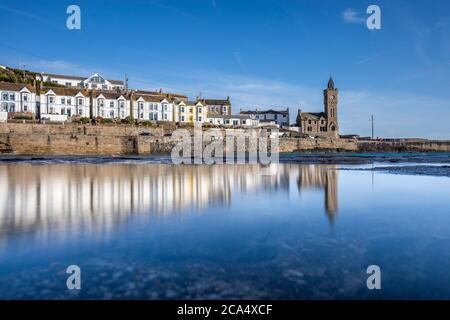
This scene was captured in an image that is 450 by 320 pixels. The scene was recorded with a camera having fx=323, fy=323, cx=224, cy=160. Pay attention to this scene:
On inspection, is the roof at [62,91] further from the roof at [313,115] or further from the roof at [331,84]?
the roof at [331,84]

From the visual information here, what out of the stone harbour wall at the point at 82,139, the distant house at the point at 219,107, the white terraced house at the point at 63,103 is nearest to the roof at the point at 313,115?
the distant house at the point at 219,107

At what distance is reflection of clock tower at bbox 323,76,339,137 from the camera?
84.8 m

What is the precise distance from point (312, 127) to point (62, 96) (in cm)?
5805

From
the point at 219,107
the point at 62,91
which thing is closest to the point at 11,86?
the point at 62,91

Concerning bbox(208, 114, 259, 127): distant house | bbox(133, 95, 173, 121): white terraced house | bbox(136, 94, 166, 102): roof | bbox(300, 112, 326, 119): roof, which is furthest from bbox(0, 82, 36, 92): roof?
bbox(300, 112, 326, 119): roof

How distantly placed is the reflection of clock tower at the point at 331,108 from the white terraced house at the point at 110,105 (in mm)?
51898

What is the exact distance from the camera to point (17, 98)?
50.7 metres

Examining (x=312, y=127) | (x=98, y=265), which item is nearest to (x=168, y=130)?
(x=312, y=127)

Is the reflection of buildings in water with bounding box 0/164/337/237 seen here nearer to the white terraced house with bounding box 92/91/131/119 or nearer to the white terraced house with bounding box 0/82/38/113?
the white terraced house with bounding box 0/82/38/113

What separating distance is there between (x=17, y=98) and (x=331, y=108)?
7063 cm

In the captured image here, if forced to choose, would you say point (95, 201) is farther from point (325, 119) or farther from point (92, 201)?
point (325, 119)
